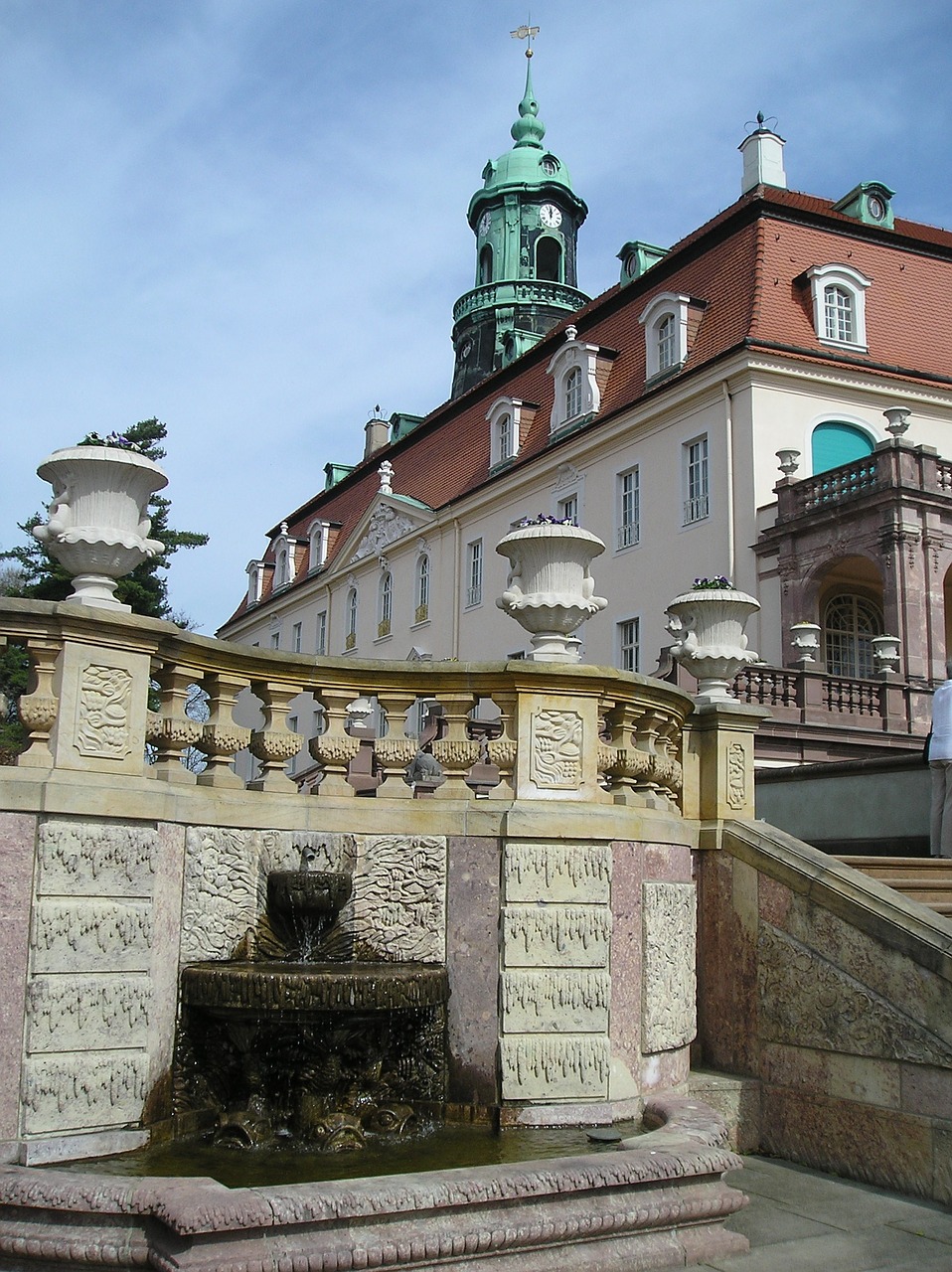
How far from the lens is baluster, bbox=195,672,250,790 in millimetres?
6895

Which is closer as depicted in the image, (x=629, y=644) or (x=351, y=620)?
(x=629, y=644)

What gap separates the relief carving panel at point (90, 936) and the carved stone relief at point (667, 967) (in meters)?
2.86

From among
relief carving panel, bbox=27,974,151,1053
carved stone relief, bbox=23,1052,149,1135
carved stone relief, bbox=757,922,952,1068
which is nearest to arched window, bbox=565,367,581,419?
carved stone relief, bbox=757,922,952,1068

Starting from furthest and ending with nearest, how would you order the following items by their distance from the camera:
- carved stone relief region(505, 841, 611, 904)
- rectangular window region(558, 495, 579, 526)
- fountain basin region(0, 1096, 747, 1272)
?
1. rectangular window region(558, 495, 579, 526)
2. carved stone relief region(505, 841, 611, 904)
3. fountain basin region(0, 1096, 747, 1272)

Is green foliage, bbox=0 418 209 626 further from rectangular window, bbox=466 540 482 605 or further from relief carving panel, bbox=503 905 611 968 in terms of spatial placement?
relief carving panel, bbox=503 905 611 968

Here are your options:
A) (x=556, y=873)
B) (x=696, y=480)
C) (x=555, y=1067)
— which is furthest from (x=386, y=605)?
(x=555, y=1067)

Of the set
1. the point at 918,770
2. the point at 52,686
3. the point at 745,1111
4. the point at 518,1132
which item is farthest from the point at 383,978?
the point at 918,770

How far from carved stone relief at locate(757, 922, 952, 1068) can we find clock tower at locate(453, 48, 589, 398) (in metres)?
36.1

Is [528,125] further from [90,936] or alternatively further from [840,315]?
[90,936]

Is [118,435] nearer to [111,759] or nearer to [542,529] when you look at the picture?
[111,759]

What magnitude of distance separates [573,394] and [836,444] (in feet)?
24.8

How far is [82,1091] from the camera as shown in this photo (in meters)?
5.93

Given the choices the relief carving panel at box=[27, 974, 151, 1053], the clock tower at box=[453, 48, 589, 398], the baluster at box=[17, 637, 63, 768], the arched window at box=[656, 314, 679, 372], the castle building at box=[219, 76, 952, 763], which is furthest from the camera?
the clock tower at box=[453, 48, 589, 398]

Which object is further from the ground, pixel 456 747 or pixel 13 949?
pixel 456 747
